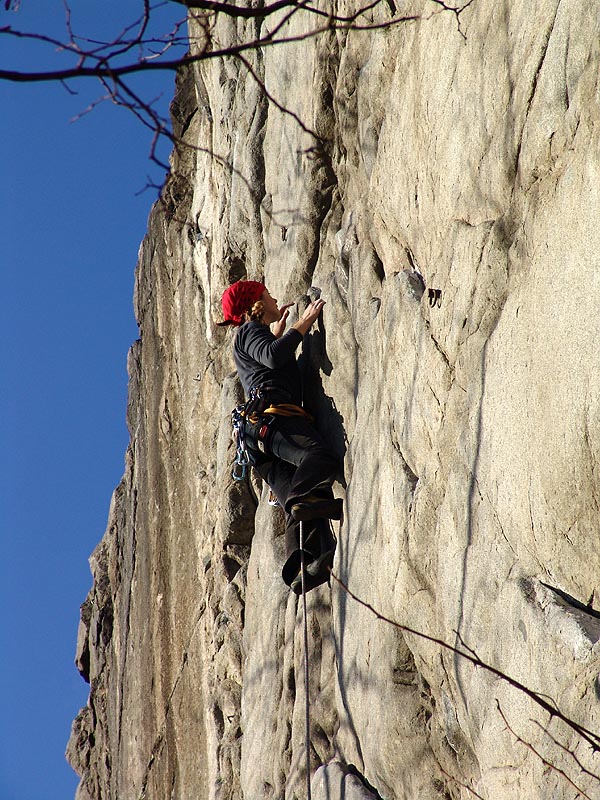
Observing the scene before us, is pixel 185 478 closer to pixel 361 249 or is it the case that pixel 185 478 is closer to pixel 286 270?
pixel 286 270

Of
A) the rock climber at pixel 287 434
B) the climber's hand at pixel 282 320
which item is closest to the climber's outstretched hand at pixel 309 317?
the rock climber at pixel 287 434

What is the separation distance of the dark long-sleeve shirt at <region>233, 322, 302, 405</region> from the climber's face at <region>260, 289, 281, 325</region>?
7.2 inches

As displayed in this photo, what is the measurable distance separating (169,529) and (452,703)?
5194mm

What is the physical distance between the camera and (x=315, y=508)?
558 centimetres

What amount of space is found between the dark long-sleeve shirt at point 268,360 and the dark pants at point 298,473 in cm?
28

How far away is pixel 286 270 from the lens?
22.5 ft

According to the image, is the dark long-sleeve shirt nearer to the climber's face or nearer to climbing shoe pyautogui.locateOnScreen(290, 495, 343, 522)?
the climber's face

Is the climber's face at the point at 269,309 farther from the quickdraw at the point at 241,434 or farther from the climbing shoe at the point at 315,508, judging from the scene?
the climbing shoe at the point at 315,508

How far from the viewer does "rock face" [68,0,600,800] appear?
132 inches

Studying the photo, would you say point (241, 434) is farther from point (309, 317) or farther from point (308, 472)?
point (309, 317)

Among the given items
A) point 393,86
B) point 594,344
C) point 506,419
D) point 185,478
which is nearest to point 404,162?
point 393,86

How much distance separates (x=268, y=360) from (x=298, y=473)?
2.58 feet

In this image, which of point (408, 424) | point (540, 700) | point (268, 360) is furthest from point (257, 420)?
point (540, 700)

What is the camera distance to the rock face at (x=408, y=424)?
3357 millimetres
